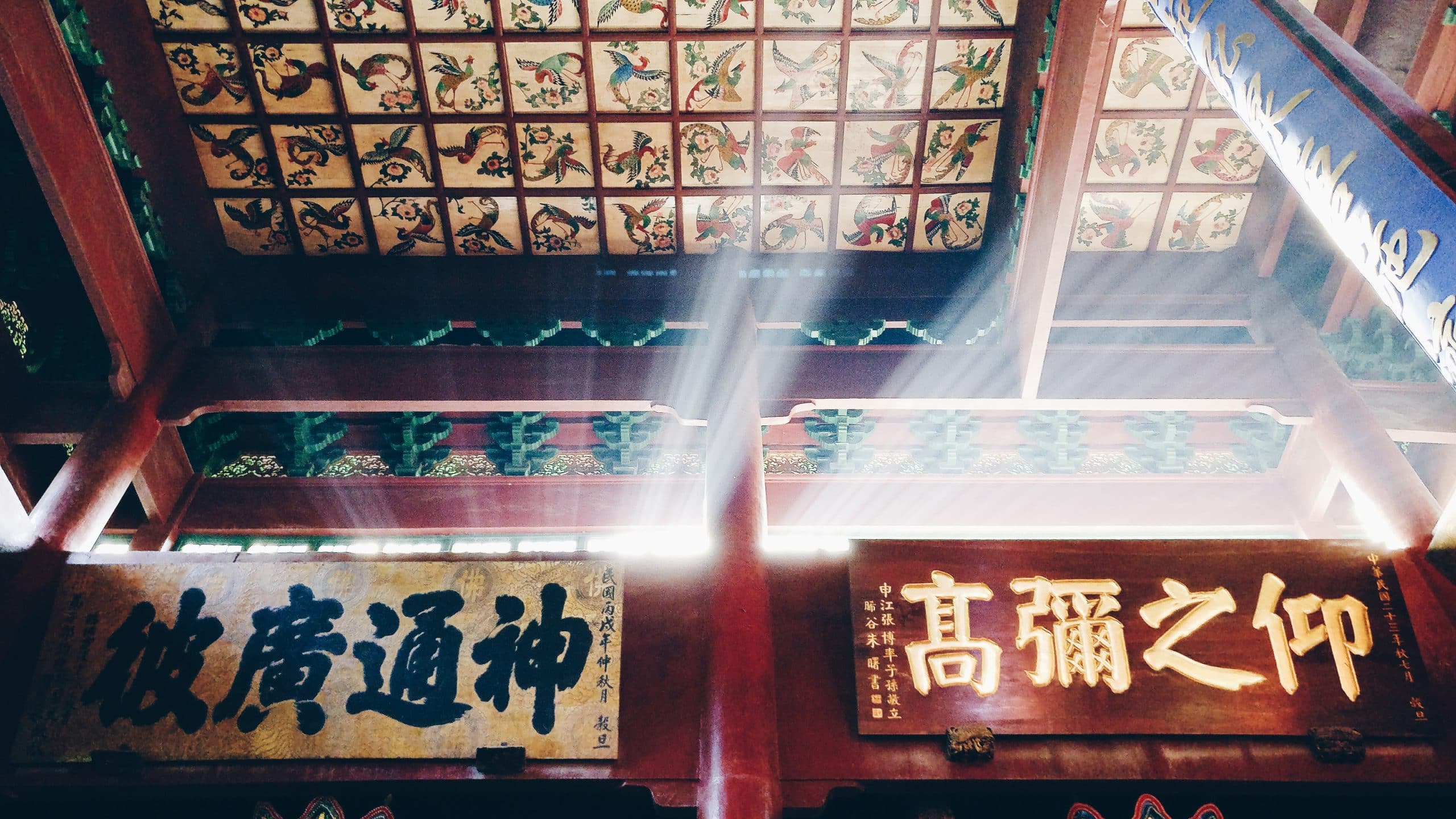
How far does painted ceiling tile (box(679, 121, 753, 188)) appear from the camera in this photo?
4.57 m

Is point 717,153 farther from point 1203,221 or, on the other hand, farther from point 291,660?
point 291,660

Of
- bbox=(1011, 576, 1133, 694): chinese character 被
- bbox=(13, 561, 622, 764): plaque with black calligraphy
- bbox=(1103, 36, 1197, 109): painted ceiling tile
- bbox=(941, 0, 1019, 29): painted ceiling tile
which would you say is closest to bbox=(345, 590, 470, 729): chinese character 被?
bbox=(13, 561, 622, 764): plaque with black calligraphy

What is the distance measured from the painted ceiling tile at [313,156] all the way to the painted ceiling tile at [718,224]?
6.30ft

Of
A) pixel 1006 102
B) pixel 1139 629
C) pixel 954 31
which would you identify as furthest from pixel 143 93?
pixel 1139 629

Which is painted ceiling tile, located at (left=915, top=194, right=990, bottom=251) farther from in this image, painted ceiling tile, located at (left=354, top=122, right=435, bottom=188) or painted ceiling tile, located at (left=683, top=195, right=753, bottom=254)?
painted ceiling tile, located at (left=354, top=122, right=435, bottom=188)

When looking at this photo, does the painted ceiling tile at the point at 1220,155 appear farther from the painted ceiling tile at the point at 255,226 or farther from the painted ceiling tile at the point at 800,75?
the painted ceiling tile at the point at 255,226

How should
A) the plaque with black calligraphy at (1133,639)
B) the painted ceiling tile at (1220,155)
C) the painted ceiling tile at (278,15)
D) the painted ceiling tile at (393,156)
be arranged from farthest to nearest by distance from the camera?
the painted ceiling tile at (393,156) < the painted ceiling tile at (1220,155) < the painted ceiling tile at (278,15) < the plaque with black calligraphy at (1133,639)

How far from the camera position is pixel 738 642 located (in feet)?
9.93

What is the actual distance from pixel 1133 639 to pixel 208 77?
5.13 meters

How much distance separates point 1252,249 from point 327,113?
5280mm

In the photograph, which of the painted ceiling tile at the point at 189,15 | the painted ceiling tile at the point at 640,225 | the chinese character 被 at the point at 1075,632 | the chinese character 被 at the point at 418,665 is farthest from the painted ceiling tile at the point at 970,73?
the painted ceiling tile at the point at 189,15

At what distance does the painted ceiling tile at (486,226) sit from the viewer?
4785mm

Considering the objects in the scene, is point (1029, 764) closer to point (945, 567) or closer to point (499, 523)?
point (945, 567)

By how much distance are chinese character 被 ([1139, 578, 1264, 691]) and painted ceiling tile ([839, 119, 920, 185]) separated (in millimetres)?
2620
